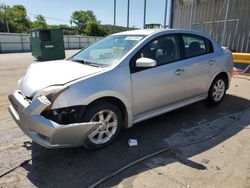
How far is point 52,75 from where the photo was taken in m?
3.06

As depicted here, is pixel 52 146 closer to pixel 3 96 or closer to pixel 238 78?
pixel 3 96

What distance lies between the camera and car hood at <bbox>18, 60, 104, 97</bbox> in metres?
2.87

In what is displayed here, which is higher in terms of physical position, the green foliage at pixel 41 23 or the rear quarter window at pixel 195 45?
the green foliage at pixel 41 23

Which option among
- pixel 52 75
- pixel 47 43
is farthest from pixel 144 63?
pixel 47 43

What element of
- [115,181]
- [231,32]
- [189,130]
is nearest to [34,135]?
[115,181]

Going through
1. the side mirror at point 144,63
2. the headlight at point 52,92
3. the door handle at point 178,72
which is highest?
the side mirror at point 144,63

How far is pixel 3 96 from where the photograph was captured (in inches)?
234

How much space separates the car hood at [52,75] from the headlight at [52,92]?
10 cm

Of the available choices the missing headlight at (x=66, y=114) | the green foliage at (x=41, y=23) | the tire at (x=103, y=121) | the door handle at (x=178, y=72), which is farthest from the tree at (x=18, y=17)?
the missing headlight at (x=66, y=114)

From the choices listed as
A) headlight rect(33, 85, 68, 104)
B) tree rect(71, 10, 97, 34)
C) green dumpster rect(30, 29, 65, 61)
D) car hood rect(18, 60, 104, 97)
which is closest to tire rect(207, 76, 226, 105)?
car hood rect(18, 60, 104, 97)

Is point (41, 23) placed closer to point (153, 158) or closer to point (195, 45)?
point (195, 45)

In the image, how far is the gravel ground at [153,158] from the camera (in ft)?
8.46

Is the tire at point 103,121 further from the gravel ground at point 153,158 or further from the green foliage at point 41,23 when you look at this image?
the green foliage at point 41,23

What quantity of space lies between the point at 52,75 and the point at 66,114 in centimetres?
66
